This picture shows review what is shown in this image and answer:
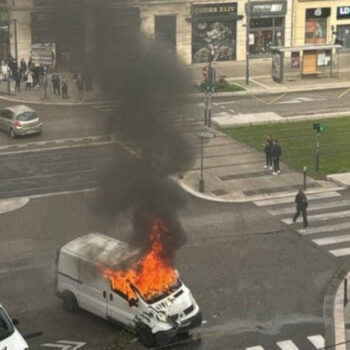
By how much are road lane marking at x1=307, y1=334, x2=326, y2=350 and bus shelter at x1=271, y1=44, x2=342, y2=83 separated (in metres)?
33.9

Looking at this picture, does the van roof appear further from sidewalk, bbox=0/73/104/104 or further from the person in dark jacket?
sidewalk, bbox=0/73/104/104

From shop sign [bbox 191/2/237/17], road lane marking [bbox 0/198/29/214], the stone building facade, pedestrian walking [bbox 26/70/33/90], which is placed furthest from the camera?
shop sign [bbox 191/2/237/17]

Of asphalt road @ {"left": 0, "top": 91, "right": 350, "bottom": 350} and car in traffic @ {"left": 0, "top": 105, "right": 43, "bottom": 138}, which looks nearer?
asphalt road @ {"left": 0, "top": 91, "right": 350, "bottom": 350}

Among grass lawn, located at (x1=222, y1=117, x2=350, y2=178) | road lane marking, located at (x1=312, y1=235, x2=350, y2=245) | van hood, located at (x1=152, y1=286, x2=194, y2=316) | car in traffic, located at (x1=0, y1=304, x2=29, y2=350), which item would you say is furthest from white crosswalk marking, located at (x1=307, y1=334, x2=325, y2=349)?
grass lawn, located at (x1=222, y1=117, x2=350, y2=178)

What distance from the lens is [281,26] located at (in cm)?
5953

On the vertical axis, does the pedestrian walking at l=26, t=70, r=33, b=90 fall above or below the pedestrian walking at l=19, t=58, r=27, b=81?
below

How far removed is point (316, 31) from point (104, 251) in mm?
44544

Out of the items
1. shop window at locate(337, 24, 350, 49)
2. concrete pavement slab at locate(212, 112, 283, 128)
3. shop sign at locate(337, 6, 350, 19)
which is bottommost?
concrete pavement slab at locate(212, 112, 283, 128)

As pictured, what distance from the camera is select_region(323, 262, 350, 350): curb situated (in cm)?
1883

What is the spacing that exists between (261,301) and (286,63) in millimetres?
38193

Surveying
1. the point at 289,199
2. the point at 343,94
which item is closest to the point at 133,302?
the point at 289,199

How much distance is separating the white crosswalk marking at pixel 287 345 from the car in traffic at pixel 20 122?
22056 millimetres

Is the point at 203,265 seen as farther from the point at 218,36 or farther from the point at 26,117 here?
the point at 218,36

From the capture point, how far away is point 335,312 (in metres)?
20.4
